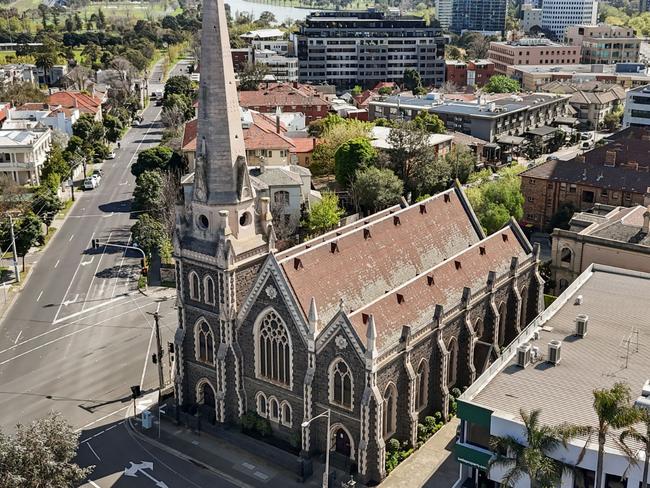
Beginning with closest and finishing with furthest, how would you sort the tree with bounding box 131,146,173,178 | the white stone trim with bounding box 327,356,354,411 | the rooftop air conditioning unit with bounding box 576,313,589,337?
the white stone trim with bounding box 327,356,354,411 < the rooftop air conditioning unit with bounding box 576,313,589,337 < the tree with bounding box 131,146,173,178

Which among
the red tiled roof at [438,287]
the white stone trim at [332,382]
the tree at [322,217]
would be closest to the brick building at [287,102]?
the tree at [322,217]

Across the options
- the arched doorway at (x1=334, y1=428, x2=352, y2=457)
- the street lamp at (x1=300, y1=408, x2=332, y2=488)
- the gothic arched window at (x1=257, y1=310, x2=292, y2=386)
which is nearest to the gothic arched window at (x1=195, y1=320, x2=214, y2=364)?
the gothic arched window at (x1=257, y1=310, x2=292, y2=386)

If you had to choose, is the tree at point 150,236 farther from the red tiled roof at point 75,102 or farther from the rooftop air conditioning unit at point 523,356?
the red tiled roof at point 75,102

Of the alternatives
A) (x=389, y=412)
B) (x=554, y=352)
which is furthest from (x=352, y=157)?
(x=554, y=352)

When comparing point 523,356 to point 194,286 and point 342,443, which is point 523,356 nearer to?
point 342,443

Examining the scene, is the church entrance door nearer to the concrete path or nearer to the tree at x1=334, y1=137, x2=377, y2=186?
the concrete path
